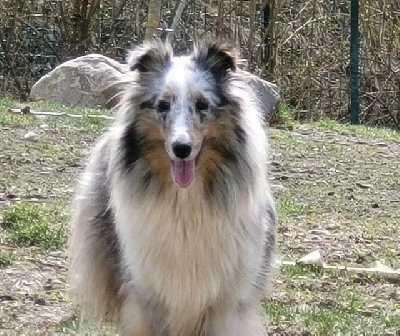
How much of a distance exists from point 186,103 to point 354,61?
32.2 ft

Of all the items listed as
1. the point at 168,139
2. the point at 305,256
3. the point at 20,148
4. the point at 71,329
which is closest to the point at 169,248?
the point at 168,139

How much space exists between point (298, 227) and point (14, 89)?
818 centimetres

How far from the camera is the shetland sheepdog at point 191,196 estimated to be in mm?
4137

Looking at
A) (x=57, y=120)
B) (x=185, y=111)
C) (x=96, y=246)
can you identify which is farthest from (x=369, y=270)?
(x=57, y=120)

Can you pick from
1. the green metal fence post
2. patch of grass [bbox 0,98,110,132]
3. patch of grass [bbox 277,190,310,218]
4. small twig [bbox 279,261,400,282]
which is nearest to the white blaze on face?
small twig [bbox 279,261,400,282]

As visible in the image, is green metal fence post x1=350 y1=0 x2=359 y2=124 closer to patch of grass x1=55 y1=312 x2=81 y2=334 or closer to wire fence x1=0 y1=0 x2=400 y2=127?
wire fence x1=0 y1=0 x2=400 y2=127

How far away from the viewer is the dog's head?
4031mm

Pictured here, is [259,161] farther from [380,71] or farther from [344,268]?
[380,71]

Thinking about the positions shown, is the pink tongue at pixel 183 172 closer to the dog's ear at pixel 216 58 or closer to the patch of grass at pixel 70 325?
the dog's ear at pixel 216 58

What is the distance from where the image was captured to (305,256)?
5.93 metres

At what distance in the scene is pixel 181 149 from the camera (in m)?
3.98

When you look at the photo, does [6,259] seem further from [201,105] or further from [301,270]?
[201,105]

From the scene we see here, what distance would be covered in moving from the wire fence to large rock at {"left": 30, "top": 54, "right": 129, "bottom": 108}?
1967 mm

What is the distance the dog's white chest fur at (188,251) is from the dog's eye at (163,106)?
34cm
